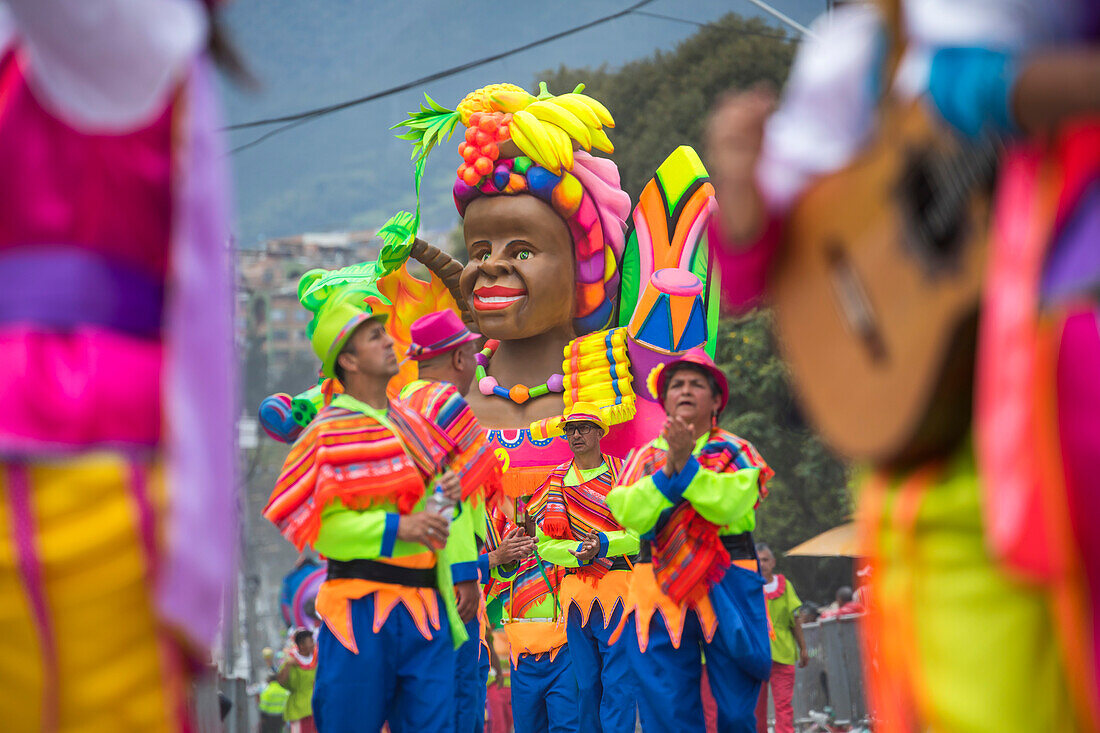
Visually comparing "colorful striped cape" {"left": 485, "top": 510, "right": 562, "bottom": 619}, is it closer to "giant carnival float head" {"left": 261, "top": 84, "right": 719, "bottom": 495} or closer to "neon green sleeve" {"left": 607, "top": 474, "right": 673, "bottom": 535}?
"giant carnival float head" {"left": 261, "top": 84, "right": 719, "bottom": 495}

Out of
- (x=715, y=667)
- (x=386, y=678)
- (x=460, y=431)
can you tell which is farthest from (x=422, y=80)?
(x=386, y=678)

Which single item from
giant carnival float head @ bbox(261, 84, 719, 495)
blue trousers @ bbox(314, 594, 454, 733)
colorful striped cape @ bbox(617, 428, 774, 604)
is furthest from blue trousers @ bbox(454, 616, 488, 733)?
giant carnival float head @ bbox(261, 84, 719, 495)

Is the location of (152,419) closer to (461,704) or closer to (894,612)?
(894,612)

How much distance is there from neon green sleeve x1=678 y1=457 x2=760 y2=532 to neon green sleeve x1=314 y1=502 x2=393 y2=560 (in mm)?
1194

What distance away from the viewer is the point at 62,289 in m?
1.90

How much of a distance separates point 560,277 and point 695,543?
2.55 meters

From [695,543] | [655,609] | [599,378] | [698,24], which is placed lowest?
[655,609]

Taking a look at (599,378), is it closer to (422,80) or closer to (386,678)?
(386,678)

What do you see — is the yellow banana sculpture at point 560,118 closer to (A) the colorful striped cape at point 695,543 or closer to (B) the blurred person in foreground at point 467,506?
(B) the blurred person in foreground at point 467,506

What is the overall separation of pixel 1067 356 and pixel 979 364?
0.19 metres

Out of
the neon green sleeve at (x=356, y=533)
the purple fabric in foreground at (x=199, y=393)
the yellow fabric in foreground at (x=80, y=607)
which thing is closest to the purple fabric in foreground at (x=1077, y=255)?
the purple fabric in foreground at (x=199, y=393)

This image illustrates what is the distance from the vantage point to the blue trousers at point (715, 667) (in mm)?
5199

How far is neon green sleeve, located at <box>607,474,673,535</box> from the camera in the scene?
200 inches

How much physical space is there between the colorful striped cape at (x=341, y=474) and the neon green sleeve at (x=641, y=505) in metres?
0.86
